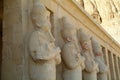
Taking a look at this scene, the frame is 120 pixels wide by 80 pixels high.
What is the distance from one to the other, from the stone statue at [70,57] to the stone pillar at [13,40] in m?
0.99

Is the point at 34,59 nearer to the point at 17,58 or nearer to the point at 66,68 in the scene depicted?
the point at 17,58

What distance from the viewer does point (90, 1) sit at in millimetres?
14992

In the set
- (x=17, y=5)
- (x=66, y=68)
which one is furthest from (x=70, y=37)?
(x=17, y=5)

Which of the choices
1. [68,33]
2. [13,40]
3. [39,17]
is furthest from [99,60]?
[13,40]

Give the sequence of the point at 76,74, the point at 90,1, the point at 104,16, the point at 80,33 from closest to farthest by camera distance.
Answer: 1. the point at 76,74
2. the point at 80,33
3. the point at 104,16
4. the point at 90,1

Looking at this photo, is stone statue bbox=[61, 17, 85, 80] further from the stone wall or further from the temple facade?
the stone wall

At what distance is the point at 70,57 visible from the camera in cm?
428

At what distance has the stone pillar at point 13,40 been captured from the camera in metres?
3.51

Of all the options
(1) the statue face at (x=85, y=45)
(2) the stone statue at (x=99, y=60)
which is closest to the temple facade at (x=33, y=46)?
(1) the statue face at (x=85, y=45)

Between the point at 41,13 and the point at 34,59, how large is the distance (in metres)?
0.67

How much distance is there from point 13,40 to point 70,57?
107 cm

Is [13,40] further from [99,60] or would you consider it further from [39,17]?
[99,60]

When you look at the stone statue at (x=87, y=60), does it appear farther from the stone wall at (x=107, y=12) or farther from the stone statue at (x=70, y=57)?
the stone wall at (x=107, y=12)

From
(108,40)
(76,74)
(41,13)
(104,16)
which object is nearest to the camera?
(41,13)
